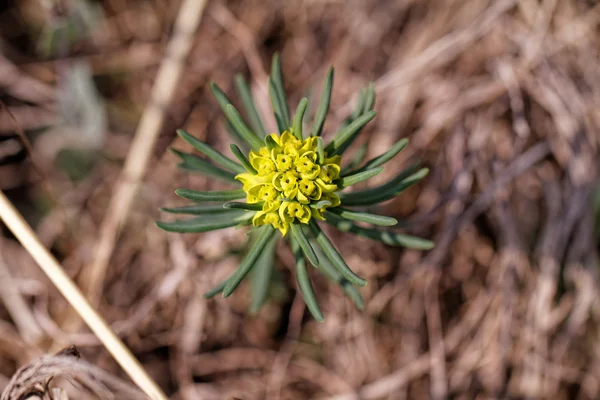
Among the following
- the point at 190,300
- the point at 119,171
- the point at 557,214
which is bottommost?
the point at 557,214

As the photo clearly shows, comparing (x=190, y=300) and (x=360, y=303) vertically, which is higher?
(x=190, y=300)

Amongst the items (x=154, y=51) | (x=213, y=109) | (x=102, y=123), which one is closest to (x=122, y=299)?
(x=102, y=123)

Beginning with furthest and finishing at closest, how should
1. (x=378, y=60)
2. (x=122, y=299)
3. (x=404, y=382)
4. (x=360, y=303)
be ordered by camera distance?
(x=378, y=60)
(x=122, y=299)
(x=404, y=382)
(x=360, y=303)

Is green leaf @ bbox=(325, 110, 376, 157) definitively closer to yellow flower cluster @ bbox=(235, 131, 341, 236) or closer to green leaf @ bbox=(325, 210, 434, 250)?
yellow flower cluster @ bbox=(235, 131, 341, 236)

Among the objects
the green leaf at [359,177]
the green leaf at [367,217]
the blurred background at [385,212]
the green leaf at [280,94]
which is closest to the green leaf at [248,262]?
the green leaf at [367,217]

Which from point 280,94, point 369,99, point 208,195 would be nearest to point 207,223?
point 208,195

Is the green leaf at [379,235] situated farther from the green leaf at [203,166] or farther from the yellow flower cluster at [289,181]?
the green leaf at [203,166]

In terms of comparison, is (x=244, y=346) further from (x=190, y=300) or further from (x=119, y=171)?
(x=119, y=171)
